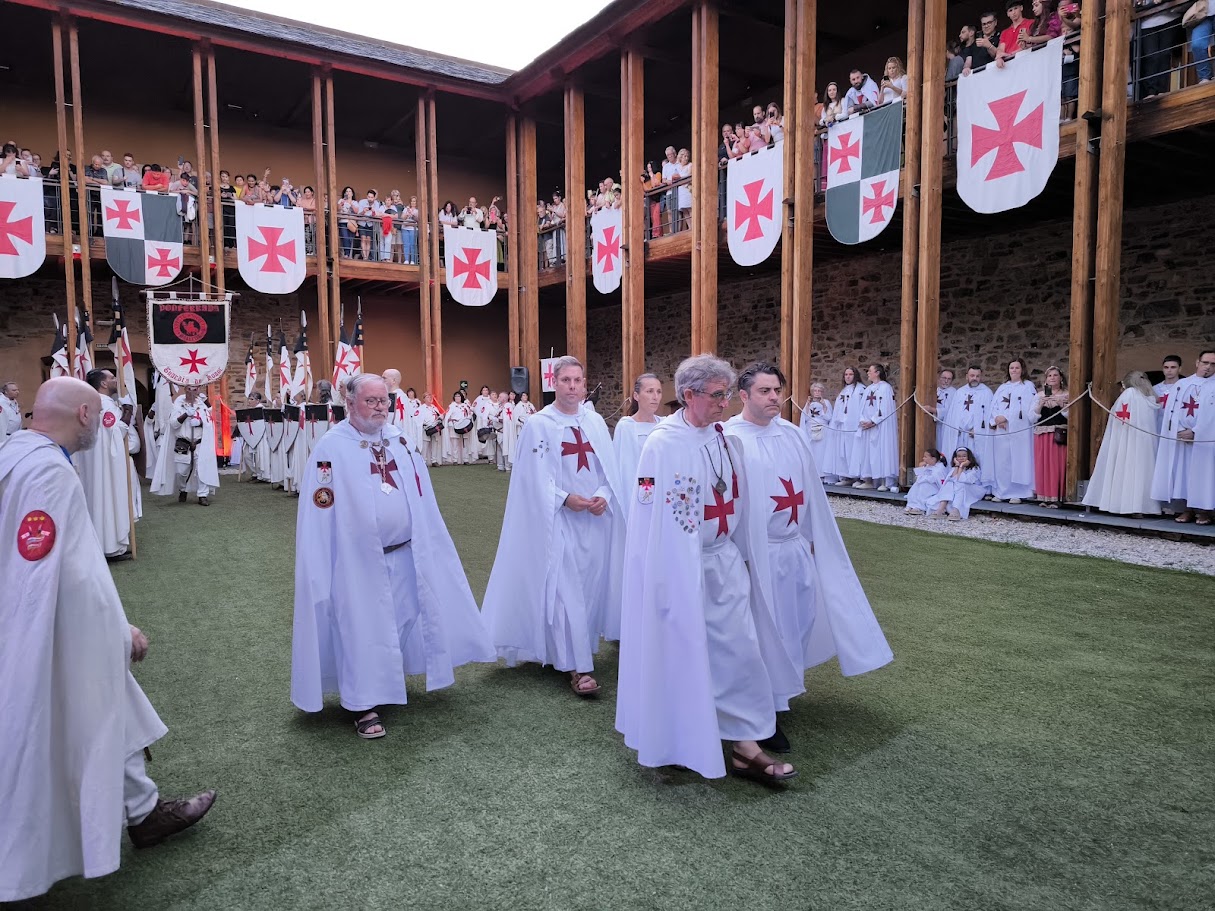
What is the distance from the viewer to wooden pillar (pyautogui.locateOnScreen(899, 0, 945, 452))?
1061 centimetres

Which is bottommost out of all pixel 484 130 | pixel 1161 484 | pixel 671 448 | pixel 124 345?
pixel 1161 484

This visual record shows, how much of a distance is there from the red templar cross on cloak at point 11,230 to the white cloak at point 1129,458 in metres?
16.5

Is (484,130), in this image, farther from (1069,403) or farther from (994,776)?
(994,776)

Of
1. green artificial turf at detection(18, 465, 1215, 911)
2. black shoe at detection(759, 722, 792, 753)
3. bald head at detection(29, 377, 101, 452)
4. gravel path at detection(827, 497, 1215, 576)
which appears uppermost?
bald head at detection(29, 377, 101, 452)

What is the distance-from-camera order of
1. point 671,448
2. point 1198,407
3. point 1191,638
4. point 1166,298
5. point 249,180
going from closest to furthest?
point 671,448 < point 1191,638 < point 1198,407 < point 1166,298 < point 249,180

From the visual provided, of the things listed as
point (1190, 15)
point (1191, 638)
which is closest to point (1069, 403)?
point (1190, 15)

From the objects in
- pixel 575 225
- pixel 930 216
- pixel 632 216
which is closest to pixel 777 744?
pixel 930 216

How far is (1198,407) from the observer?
28.2ft

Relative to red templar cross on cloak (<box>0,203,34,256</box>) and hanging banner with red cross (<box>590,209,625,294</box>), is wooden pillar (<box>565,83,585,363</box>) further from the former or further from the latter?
red templar cross on cloak (<box>0,203,34,256</box>)

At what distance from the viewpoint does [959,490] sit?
33.1 ft

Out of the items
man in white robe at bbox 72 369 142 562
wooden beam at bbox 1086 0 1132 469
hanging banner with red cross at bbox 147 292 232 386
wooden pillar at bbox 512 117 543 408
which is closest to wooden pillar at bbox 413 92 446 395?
wooden pillar at bbox 512 117 543 408

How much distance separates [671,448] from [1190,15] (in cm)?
903

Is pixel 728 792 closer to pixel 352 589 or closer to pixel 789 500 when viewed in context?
pixel 789 500

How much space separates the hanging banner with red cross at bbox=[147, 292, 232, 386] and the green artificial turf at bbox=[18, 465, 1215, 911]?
5109 millimetres
